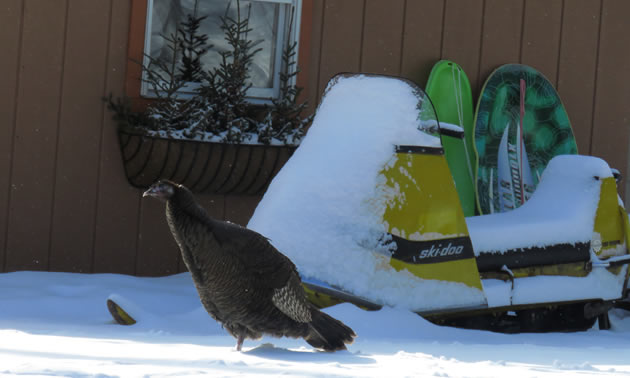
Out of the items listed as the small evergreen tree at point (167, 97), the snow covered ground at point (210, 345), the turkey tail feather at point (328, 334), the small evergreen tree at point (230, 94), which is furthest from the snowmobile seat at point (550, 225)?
the small evergreen tree at point (167, 97)

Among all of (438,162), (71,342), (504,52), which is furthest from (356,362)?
(504,52)

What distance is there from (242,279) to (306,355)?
32 cm

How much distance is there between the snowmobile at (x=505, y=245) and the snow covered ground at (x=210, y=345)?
145 mm

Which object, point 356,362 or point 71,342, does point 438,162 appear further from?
point 71,342

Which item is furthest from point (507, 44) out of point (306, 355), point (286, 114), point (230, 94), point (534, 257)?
point (306, 355)

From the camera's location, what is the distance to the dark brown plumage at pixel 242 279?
2877 mm

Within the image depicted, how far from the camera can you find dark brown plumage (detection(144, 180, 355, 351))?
9.44 feet

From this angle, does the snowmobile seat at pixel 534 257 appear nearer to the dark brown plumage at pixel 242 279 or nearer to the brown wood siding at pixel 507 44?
the dark brown plumage at pixel 242 279

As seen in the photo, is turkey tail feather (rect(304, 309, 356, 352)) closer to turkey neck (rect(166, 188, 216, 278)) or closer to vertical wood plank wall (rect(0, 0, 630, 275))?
turkey neck (rect(166, 188, 216, 278))

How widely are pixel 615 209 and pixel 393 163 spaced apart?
1213mm

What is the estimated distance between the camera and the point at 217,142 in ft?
15.5

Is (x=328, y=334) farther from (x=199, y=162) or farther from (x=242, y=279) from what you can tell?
(x=199, y=162)

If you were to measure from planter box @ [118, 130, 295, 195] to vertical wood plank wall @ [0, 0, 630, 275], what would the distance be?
169mm

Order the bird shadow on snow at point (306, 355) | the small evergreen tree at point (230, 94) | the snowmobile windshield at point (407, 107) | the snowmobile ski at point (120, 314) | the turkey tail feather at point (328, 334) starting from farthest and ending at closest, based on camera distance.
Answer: the small evergreen tree at point (230, 94) < the snowmobile windshield at point (407, 107) < the snowmobile ski at point (120, 314) < the turkey tail feather at point (328, 334) < the bird shadow on snow at point (306, 355)
